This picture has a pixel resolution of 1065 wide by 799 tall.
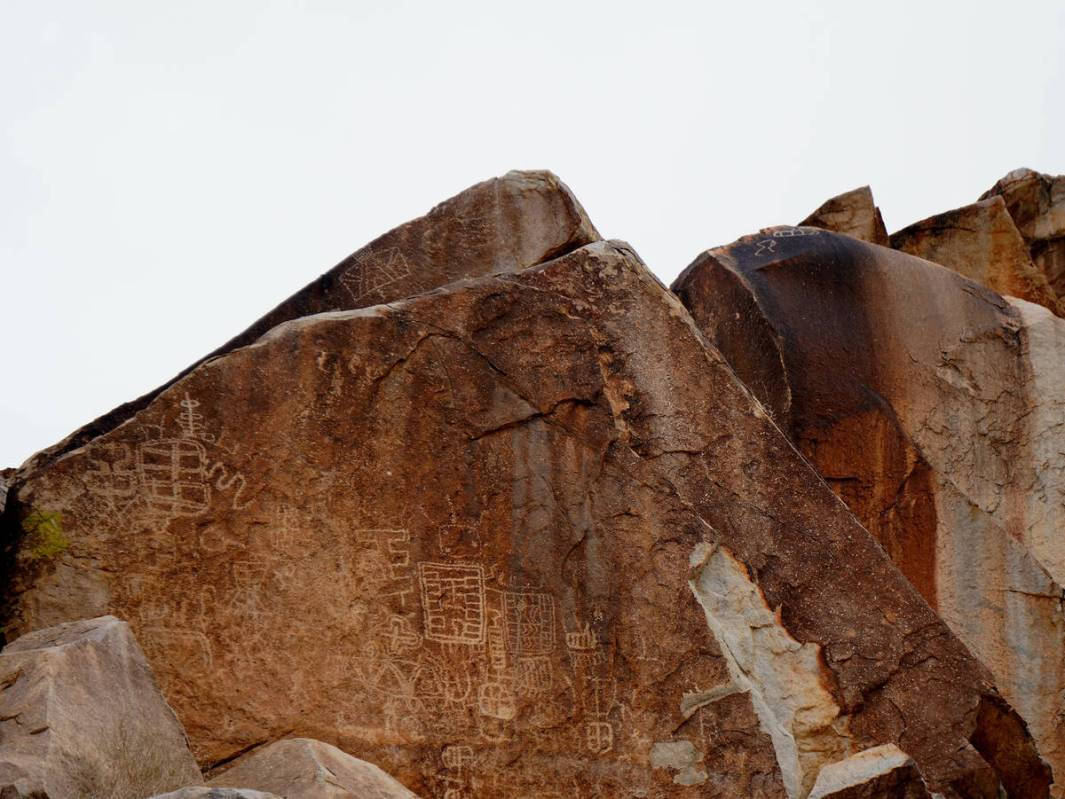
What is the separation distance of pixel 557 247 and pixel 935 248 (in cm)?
→ 389

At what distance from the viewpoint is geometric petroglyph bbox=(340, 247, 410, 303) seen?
22.5 feet

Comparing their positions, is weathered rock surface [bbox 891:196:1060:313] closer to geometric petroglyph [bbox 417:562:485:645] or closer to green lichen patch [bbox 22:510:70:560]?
geometric petroglyph [bbox 417:562:485:645]

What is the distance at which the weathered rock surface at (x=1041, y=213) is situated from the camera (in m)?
10.6

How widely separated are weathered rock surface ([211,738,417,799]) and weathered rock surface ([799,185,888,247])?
5.74m

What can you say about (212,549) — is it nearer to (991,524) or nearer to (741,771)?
(741,771)

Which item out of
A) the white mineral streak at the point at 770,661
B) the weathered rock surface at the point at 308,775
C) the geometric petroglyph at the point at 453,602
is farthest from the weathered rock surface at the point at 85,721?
the white mineral streak at the point at 770,661

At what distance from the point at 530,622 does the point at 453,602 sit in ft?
1.09

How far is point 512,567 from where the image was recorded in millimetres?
5809

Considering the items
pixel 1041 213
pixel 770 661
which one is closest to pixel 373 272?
pixel 770 661

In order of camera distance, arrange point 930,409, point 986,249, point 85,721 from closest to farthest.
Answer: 1. point 85,721
2. point 930,409
3. point 986,249

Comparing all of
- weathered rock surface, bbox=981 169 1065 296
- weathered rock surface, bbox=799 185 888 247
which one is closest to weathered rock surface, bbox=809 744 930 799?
weathered rock surface, bbox=799 185 888 247

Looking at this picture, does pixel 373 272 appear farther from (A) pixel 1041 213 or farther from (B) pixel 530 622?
(A) pixel 1041 213

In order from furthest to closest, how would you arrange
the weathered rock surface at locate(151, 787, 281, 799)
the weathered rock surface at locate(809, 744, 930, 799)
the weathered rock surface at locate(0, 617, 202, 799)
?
the weathered rock surface at locate(809, 744, 930, 799) < the weathered rock surface at locate(0, 617, 202, 799) < the weathered rock surface at locate(151, 787, 281, 799)

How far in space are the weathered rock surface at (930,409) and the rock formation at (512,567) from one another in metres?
0.70
